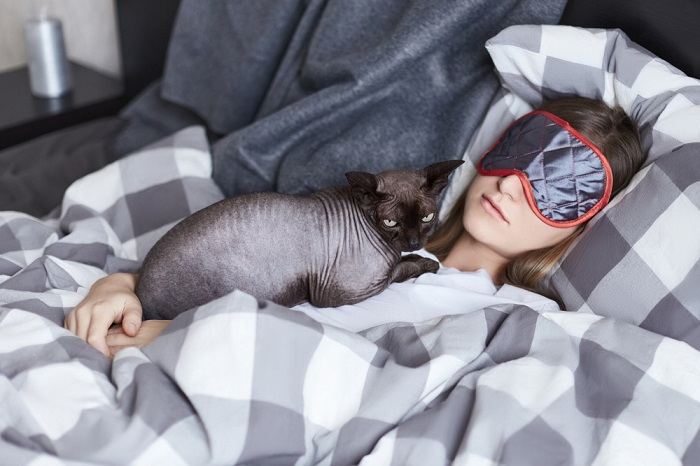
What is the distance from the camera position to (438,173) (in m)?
1.00

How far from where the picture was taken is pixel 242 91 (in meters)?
1.59

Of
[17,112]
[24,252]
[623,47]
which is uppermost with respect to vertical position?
[623,47]

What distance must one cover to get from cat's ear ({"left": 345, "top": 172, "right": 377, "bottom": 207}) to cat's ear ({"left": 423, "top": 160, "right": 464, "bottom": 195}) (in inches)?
3.2

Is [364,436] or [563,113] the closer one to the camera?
[364,436]

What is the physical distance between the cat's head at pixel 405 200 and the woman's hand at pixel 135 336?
36 cm

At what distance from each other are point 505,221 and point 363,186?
0.28 meters

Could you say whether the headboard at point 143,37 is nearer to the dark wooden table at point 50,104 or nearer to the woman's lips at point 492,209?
the dark wooden table at point 50,104

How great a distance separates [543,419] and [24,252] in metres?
0.91

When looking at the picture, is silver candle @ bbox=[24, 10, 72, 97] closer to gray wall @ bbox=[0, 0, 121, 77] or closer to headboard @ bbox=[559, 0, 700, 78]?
gray wall @ bbox=[0, 0, 121, 77]

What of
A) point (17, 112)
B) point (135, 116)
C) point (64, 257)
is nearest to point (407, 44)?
point (64, 257)

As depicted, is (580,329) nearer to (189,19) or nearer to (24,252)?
(24,252)

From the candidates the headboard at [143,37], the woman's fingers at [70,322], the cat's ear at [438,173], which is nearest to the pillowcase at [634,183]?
the cat's ear at [438,173]

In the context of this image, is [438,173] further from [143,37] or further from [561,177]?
[143,37]

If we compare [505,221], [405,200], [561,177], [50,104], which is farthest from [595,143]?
[50,104]
